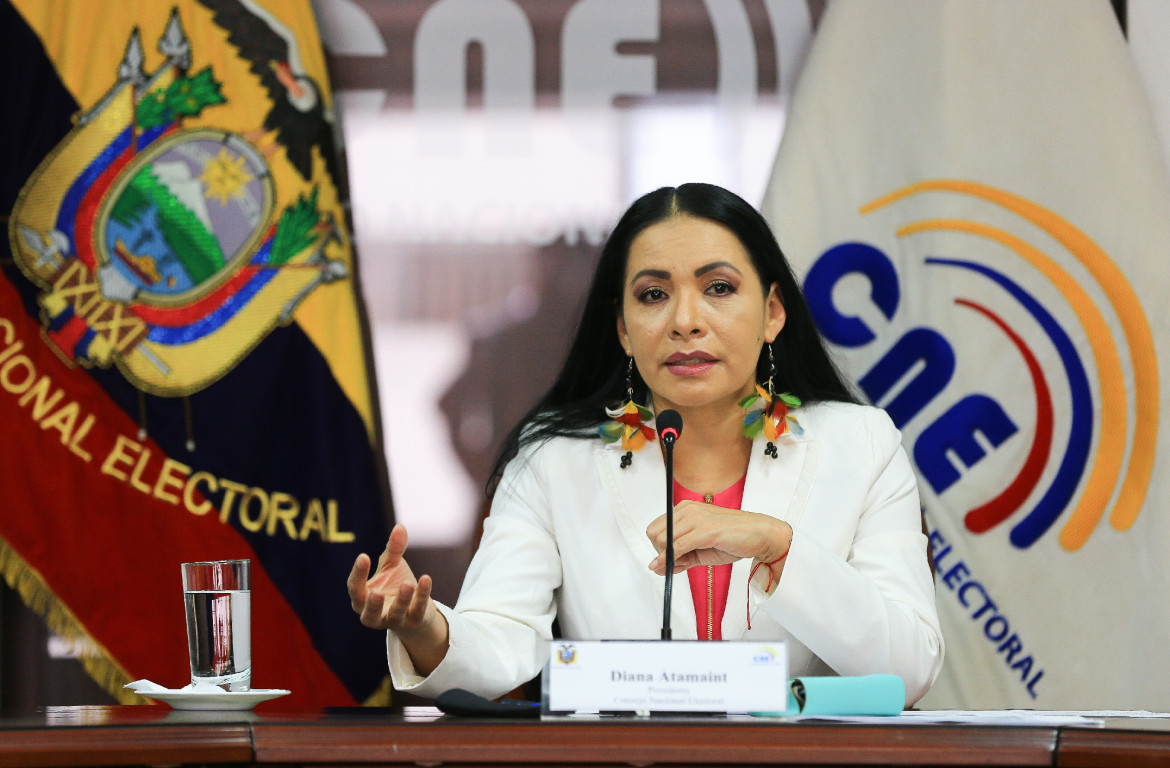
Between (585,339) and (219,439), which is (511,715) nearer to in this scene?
Result: (585,339)

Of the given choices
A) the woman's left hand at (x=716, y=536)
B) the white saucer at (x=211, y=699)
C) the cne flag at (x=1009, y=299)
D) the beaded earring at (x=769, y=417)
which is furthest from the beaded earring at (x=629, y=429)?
the white saucer at (x=211, y=699)

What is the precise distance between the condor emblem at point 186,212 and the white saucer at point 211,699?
1302 mm

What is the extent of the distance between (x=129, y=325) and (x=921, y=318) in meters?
1.77

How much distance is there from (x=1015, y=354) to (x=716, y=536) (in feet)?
4.25

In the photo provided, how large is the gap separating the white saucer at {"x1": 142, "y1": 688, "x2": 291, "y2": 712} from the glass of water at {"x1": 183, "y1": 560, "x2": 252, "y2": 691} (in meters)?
0.06

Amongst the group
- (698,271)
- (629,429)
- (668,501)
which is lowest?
(668,501)

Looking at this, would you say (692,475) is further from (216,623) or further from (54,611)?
(54,611)

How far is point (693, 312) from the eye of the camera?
1.93 meters

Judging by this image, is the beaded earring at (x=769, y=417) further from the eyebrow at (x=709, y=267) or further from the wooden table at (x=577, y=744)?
the wooden table at (x=577, y=744)

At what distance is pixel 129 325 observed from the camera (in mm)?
2582

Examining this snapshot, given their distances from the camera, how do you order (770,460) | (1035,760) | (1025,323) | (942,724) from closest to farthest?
(1035,760), (942,724), (770,460), (1025,323)

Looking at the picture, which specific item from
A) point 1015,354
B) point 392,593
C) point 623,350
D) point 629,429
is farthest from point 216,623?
point 1015,354

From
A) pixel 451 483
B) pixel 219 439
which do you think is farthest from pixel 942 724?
pixel 219 439

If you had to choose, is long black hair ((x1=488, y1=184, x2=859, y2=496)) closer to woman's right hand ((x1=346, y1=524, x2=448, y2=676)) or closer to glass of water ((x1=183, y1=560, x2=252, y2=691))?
woman's right hand ((x1=346, y1=524, x2=448, y2=676))
